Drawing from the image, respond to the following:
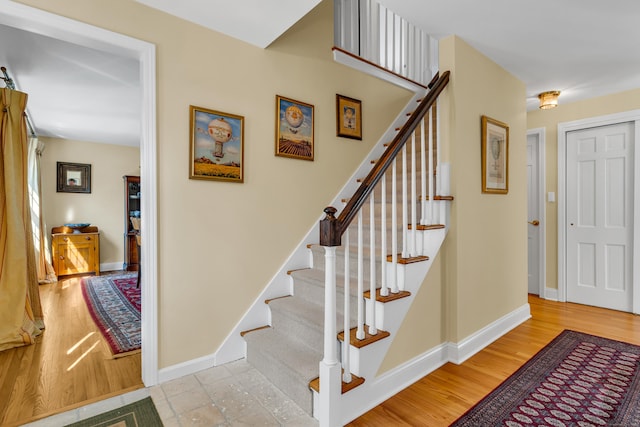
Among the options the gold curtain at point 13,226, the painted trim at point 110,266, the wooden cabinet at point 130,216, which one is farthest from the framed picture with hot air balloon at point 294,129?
the painted trim at point 110,266

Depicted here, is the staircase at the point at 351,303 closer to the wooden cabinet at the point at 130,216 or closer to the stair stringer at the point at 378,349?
the stair stringer at the point at 378,349

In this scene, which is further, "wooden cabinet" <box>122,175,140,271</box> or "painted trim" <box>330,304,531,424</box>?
"wooden cabinet" <box>122,175,140,271</box>

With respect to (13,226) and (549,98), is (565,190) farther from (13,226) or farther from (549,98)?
(13,226)

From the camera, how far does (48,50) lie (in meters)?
2.61

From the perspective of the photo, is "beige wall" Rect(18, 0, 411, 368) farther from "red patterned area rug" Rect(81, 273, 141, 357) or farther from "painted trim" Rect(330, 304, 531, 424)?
"painted trim" Rect(330, 304, 531, 424)

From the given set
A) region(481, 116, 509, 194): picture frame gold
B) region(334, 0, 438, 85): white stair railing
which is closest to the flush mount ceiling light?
region(481, 116, 509, 194): picture frame gold

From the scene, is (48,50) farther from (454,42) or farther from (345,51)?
(454,42)

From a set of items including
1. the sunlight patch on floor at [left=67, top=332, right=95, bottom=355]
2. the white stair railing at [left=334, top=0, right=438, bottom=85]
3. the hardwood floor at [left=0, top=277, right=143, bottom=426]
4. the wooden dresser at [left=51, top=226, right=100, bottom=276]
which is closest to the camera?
the hardwood floor at [left=0, top=277, right=143, bottom=426]

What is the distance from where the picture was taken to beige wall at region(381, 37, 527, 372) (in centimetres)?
221

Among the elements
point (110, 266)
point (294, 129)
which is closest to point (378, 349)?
point (294, 129)

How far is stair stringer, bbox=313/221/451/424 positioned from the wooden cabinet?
5.14 meters

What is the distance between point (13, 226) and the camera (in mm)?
2588

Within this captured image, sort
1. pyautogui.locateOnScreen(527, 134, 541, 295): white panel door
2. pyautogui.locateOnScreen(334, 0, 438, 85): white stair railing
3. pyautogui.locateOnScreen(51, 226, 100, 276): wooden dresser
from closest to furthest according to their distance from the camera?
pyautogui.locateOnScreen(334, 0, 438, 85): white stair railing
pyautogui.locateOnScreen(527, 134, 541, 295): white panel door
pyautogui.locateOnScreen(51, 226, 100, 276): wooden dresser

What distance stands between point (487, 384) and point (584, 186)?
297 centimetres
